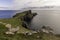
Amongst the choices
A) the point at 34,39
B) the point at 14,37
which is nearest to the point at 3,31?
the point at 14,37

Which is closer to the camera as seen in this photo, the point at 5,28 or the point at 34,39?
the point at 34,39

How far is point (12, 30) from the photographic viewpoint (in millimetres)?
24438

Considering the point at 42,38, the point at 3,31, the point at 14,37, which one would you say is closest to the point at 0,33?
the point at 3,31

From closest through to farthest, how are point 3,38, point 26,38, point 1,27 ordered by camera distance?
point 3,38, point 26,38, point 1,27

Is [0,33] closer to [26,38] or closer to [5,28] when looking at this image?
[5,28]

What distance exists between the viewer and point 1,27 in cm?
2664

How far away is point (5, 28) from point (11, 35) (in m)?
3.15

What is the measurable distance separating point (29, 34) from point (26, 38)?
1034 millimetres

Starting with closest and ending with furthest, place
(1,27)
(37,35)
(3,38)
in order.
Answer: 1. (3,38)
2. (37,35)
3. (1,27)

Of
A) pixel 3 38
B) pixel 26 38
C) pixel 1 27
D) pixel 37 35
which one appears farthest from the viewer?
pixel 1 27

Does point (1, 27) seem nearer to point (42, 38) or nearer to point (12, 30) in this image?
point (12, 30)

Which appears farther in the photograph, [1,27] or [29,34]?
[1,27]

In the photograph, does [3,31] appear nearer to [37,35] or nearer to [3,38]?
[3,38]

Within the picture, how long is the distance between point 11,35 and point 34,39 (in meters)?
3.30
